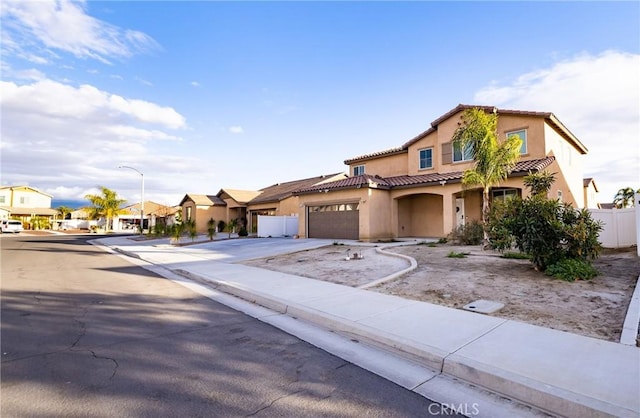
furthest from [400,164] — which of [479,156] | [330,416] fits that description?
[330,416]

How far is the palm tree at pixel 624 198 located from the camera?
1480 inches

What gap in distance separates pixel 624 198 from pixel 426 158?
101 feet

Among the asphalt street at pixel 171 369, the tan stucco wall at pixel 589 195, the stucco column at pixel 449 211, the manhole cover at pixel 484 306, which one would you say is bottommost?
the asphalt street at pixel 171 369

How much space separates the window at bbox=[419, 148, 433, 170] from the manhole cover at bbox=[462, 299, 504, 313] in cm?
1646

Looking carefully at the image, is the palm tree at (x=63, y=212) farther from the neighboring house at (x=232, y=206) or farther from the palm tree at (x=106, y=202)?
the neighboring house at (x=232, y=206)

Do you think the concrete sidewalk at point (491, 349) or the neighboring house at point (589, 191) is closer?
the concrete sidewalk at point (491, 349)

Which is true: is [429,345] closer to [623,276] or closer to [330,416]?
[330,416]

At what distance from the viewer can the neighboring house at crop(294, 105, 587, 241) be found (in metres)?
18.5

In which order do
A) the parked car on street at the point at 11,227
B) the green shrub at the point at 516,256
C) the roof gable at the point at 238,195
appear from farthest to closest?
the parked car on street at the point at 11,227 → the roof gable at the point at 238,195 → the green shrub at the point at 516,256

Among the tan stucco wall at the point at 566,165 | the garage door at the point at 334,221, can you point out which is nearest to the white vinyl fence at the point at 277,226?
the garage door at the point at 334,221

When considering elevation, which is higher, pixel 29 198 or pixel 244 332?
pixel 29 198

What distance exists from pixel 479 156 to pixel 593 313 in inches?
380

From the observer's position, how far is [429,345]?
4.84m

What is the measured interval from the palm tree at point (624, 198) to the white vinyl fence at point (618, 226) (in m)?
31.3
